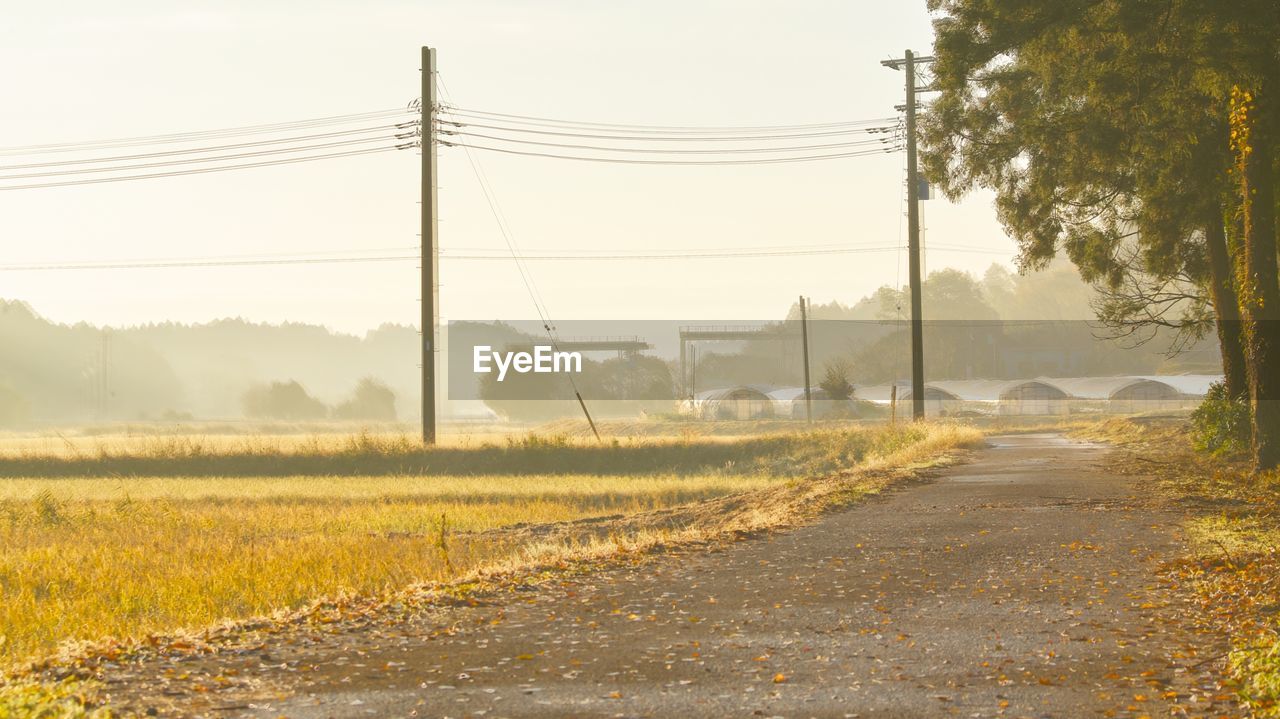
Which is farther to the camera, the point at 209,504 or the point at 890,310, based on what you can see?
the point at 890,310

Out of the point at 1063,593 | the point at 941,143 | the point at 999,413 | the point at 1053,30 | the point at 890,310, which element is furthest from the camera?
the point at 890,310

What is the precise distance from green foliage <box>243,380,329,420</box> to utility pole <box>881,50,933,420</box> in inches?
3581

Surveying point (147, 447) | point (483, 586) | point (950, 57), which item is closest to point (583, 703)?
point (483, 586)

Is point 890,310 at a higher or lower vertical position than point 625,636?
higher

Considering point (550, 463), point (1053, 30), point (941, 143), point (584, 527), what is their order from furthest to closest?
point (550, 463), point (941, 143), point (584, 527), point (1053, 30)

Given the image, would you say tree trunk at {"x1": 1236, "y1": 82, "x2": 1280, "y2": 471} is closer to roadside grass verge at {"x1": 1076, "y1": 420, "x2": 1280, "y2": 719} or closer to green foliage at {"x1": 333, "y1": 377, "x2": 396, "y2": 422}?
roadside grass verge at {"x1": 1076, "y1": 420, "x2": 1280, "y2": 719}

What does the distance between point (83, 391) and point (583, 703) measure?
138 m

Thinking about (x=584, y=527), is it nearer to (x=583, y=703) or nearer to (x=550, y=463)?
(x=583, y=703)

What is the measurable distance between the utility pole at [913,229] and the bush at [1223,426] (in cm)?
1209

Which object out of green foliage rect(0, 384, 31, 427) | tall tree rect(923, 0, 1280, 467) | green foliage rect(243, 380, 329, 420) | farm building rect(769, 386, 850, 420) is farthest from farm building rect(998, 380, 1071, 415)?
green foliage rect(0, 384, 31, 427)

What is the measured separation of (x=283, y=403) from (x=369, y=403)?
9.01 m

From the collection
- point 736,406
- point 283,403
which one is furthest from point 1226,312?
point 283,403

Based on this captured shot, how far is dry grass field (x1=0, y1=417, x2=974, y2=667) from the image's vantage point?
42.6 feet

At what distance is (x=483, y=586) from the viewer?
1112cm
